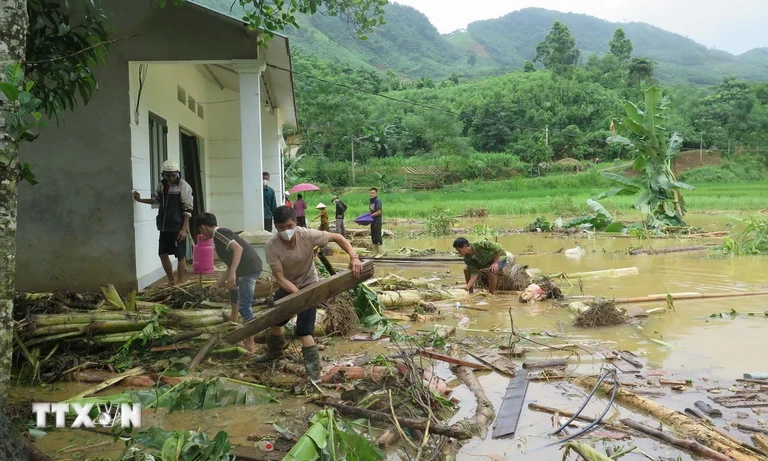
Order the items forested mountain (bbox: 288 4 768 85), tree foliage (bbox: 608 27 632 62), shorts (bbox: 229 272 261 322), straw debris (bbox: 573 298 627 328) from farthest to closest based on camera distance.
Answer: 1. forested mountain (bbox: 288 4 768 85)
2. tree foliage (bbox: 608 27 632 62)
3. straw debris (bbox: 573 298 627 328)
4. shorts (bbox: 229 272 261 322)

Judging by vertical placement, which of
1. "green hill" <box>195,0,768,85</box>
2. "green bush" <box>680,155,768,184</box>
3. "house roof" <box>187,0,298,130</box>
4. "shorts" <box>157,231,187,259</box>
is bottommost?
"shorts" <box>157,231,187,259</box>

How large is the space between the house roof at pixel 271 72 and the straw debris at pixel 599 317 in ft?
16.8

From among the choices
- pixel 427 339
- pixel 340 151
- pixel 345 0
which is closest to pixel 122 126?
pixel 345 0

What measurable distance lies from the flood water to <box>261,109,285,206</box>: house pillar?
2998mm

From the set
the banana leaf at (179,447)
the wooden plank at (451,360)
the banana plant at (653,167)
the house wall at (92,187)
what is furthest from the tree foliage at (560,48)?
the banana leaf at (179,447)

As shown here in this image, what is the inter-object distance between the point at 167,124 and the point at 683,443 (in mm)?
8773

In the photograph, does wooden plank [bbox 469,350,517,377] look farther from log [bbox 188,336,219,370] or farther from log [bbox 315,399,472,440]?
log [bbox 188,336,219,370]

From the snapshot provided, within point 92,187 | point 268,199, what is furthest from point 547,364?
point 268,199

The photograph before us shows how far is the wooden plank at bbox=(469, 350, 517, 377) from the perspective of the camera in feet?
19.0

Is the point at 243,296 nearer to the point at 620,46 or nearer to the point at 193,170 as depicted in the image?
the point at 193,170

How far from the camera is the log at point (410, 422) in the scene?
12.6 feet

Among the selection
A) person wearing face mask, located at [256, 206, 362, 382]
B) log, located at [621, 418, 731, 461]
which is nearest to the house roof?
person wearing face mask, located at [256, 206, 362, 382]

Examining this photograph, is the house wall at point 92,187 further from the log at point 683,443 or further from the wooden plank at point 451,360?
the log at point 683,443

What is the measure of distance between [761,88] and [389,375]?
236 feet
